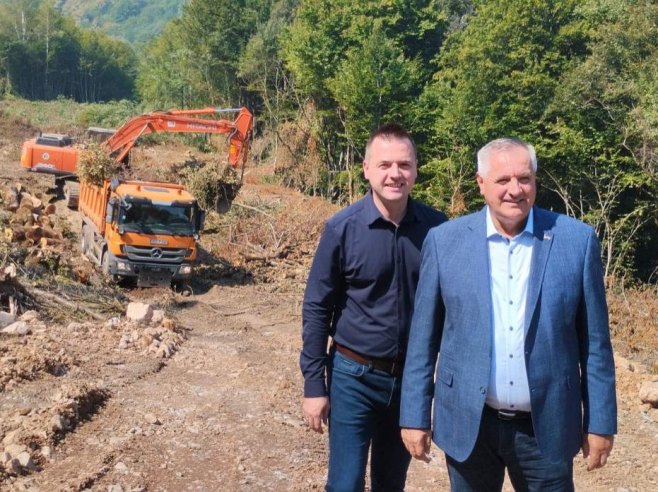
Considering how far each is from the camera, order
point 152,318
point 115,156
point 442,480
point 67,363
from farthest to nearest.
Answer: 1. point 115,156
2. point 152,318
3. point 67,363
4. point 442,480

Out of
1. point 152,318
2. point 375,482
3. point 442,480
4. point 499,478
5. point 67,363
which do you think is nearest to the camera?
point 499,478

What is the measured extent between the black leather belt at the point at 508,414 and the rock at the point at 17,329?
7307 mm

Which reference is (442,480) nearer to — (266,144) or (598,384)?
(598,384)

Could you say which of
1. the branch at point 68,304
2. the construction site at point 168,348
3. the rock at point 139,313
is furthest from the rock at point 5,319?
the rock at point 139,313

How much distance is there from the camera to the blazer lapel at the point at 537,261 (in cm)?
262

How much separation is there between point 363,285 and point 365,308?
10 cm

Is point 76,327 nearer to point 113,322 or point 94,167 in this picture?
point 113,322

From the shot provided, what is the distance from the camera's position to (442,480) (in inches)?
230

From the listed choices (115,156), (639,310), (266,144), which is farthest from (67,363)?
(266,144)

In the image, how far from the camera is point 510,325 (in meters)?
2.66

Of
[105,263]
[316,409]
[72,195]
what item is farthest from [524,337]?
[72,195]

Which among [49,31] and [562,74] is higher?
[49,31]

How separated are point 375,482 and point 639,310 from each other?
455 inches

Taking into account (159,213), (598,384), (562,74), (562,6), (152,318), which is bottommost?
(152,318)
